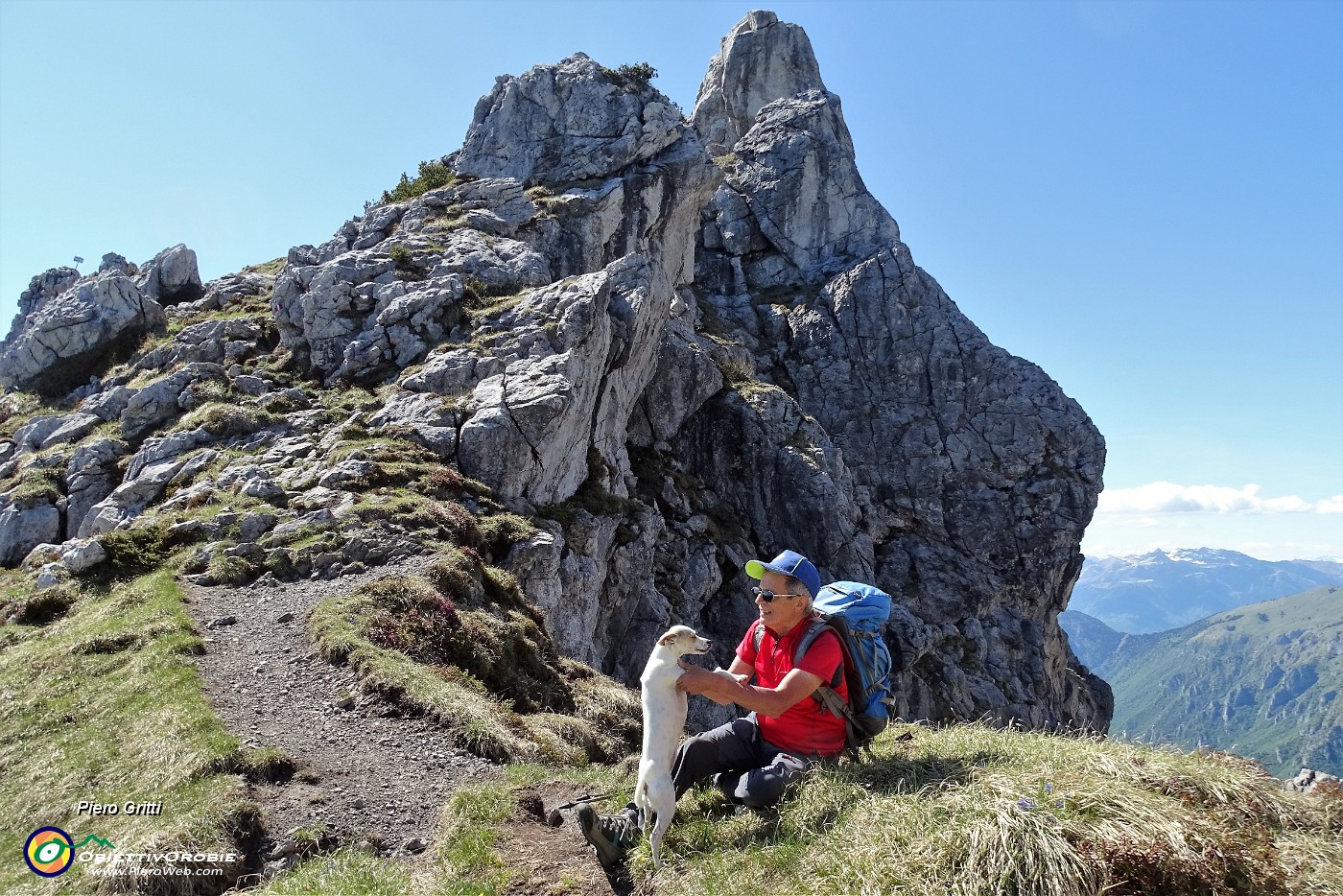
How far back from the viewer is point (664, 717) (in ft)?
23.7

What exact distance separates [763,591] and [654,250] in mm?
51082

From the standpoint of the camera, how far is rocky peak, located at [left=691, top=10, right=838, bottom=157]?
10300 cm

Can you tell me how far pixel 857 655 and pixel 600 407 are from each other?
29516 millimetres

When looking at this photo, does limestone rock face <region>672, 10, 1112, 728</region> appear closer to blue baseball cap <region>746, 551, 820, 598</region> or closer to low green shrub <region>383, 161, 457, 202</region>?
low green shrub <region>383, 161, 457, 202</region>

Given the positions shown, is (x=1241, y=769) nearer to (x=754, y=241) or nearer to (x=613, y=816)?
(x=613, y=816)

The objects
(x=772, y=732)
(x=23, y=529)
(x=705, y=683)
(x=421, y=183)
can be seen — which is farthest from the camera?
(x=421, y=183)

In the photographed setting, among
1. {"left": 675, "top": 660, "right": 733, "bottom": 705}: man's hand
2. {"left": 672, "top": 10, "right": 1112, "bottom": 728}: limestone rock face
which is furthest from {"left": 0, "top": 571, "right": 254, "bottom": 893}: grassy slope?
{"left": 672, "top": 10, "right": 1112, "bottom": 728}: limestone rock face

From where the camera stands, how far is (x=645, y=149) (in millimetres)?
54688

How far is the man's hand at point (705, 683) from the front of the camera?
6.97m

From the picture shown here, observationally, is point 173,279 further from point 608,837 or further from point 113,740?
point 608,837

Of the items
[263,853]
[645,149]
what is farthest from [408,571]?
[645,149]

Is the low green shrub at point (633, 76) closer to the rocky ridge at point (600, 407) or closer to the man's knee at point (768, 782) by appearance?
the rocky ridge at point (600, 407)

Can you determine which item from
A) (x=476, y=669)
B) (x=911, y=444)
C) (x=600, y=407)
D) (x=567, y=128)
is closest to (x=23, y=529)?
(x=476, y=669)

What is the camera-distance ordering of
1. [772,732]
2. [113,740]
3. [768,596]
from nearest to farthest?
1. [768,596]
2. [772,732]
3. [113,740]
